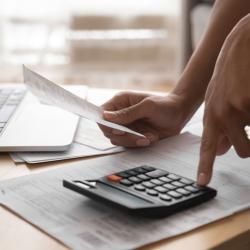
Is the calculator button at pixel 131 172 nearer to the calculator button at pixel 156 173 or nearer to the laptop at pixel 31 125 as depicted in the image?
the calculator button at pixel 156 173

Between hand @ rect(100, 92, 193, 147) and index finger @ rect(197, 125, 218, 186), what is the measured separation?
0.16 metres

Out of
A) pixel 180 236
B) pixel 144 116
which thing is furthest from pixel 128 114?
pixel 180 236

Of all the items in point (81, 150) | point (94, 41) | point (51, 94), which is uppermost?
point (51, 94)

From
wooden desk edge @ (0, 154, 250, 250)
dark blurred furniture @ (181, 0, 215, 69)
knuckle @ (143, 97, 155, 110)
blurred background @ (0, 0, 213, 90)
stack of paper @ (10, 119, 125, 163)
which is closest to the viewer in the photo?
wooden desk edge @ (0, 154, 250, 250)

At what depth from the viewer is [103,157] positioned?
0.78m

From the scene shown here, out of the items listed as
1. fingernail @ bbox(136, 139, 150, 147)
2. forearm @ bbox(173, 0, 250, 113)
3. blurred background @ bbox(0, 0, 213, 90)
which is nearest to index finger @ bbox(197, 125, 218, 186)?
fingernail @ bbox(136, 139, 150, 147)

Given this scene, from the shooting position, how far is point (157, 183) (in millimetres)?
609

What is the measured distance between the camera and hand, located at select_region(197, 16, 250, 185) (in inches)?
24.6

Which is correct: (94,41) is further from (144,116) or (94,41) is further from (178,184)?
(178,184)

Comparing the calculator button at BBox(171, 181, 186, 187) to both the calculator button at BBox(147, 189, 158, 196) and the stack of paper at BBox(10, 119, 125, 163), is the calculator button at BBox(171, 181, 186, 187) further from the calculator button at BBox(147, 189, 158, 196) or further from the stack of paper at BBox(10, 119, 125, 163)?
the stack of paper at BBox(10, 119, 125, 163)

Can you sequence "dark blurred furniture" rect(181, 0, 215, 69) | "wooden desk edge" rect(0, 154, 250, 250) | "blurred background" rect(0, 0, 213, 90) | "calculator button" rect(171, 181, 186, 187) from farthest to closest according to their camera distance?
"blurred background" rect(0, 0, 213, 90) < "dark blurred furniture" rect(181, 0, 215, 69) < "calculator button" rect(171, 181, 186, 187) < "wooden desk edge" rect(0, 154, 250, 250)

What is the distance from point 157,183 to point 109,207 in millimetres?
71

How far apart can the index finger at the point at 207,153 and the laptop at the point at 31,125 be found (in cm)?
23

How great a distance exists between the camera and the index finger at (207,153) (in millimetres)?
636
